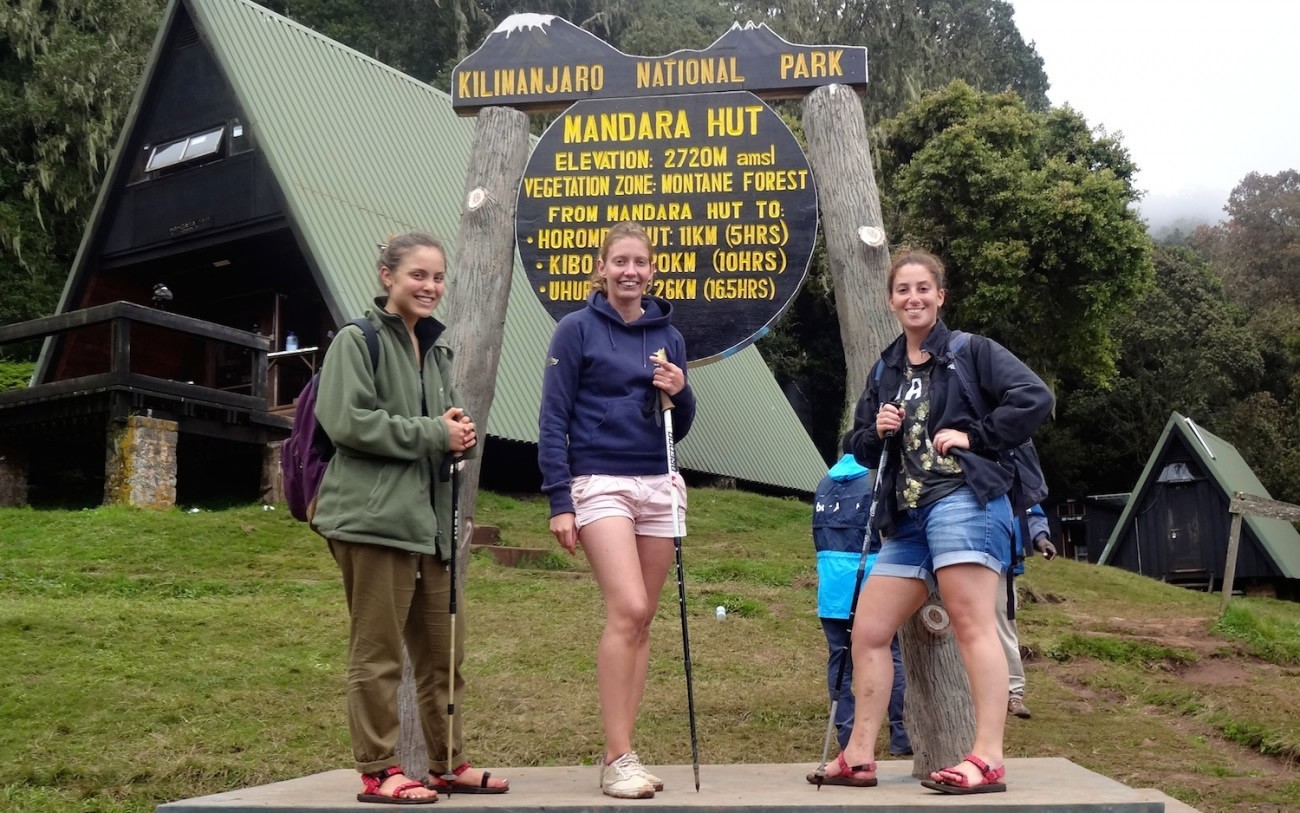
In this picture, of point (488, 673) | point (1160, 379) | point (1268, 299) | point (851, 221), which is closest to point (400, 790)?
point (851, 221)

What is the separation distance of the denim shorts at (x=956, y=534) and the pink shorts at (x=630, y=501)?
2.48 feet

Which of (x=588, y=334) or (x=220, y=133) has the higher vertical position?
(x=220, y=133)

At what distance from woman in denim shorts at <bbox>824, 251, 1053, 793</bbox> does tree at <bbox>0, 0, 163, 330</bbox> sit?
22385 mm

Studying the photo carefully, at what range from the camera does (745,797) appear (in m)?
4.14

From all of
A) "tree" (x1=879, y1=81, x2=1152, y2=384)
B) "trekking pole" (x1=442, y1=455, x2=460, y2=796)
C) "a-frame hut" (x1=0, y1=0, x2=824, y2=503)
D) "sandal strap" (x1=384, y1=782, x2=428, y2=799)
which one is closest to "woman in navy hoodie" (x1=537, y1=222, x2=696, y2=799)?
"trekking pole" (x1=442, y1=455, x2=460, y2=796)

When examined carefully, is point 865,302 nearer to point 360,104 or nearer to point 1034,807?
point 1034,807

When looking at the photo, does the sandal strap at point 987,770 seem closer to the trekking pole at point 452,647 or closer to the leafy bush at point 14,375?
the trekking pole at point 452,647

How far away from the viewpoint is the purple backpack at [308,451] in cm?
447

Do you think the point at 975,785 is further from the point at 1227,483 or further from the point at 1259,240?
the point at 1259,240

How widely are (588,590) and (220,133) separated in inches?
380

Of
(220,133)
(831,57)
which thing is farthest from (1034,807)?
(220,133)

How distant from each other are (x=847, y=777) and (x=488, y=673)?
4710 mm

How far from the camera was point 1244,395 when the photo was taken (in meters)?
37.9

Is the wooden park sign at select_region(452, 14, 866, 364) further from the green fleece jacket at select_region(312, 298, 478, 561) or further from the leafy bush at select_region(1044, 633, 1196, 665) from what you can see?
the leafy bush at select_region(1044, 633, 1196, 665)
